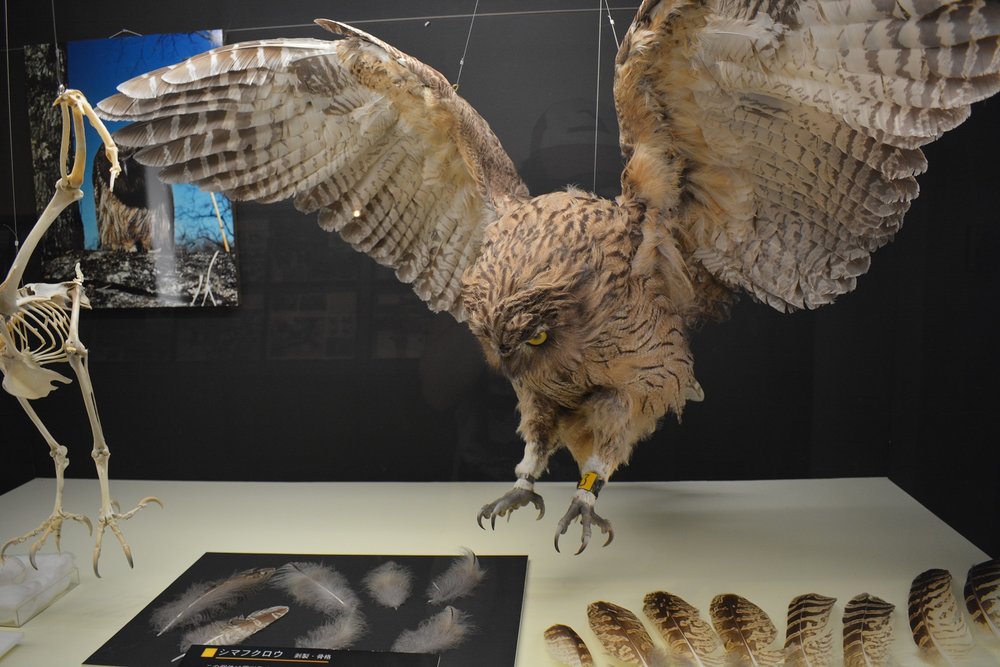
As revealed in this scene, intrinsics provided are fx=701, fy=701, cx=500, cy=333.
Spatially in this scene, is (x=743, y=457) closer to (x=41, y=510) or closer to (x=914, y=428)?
(x=914, y=428)

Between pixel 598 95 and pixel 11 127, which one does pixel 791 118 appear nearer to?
pixel 598 95

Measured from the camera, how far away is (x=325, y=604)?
1.33 m

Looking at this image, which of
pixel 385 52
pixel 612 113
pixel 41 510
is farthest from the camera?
pixel 41 510

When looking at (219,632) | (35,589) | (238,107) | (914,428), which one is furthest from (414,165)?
(914,428)

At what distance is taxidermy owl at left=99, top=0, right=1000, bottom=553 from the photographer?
1110mm

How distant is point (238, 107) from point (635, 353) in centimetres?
95

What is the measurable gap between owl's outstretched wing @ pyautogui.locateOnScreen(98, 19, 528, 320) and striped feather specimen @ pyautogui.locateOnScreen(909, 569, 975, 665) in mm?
1092

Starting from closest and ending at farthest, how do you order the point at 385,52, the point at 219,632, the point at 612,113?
the point at 219,632, the point at 385,52, the point at 612,113

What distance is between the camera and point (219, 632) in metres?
1.24

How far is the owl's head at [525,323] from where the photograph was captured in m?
1.19

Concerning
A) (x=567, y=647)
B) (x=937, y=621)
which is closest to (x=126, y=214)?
(x=567, y=647)

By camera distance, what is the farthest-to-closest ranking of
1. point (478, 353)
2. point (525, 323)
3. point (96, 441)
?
1. point (478, 353)
2. point (96, 441)
3. point (525, 323)

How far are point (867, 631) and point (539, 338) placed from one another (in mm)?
770

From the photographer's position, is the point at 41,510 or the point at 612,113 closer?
the point at 612,113
